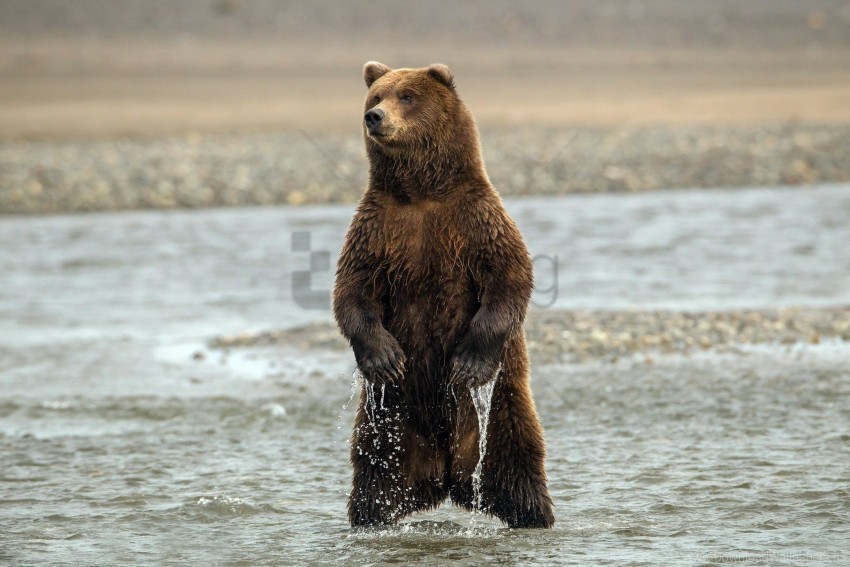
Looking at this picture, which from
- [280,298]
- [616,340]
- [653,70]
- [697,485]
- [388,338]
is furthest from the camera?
[653,70]

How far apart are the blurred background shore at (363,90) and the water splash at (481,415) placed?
12.4 m

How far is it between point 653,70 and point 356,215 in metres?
24.5

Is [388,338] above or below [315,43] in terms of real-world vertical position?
below

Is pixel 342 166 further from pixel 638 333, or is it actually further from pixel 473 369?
pixel 473 369

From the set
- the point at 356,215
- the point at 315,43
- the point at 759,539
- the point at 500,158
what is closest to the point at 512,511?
the point at 759,539

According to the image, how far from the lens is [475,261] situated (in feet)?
16.5

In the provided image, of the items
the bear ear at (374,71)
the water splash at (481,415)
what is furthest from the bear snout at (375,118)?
the water splash at (481,415)

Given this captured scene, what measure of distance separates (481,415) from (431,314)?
16.9 inches

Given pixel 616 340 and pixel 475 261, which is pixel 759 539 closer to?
pixel 475 261

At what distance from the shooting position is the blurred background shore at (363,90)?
18281 mm

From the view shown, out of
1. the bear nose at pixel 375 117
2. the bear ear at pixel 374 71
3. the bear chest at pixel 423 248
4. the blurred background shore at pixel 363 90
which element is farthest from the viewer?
the blurred background shore at pixel 363 90

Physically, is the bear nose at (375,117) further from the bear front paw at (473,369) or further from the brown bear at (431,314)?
the bear front paw at (473,369)

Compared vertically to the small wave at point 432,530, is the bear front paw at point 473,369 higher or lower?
higher

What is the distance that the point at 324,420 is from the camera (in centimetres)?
745
